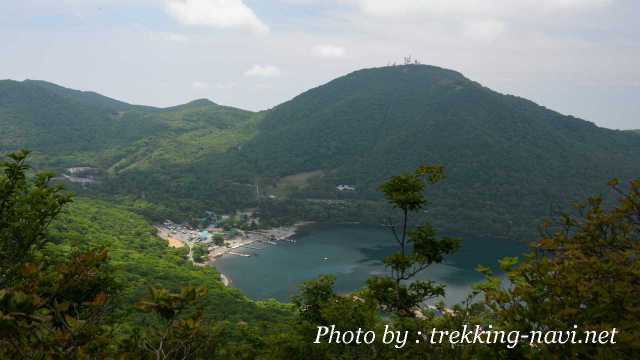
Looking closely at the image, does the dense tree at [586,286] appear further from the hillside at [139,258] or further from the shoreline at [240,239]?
the shoreline at [240,239]

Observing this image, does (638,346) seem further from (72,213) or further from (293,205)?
(293,205)

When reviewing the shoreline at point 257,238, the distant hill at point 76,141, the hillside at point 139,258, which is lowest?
the shoreline at point 257,238

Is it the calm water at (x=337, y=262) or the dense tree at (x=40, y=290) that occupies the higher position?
the dense tree at (x=40, y=290)

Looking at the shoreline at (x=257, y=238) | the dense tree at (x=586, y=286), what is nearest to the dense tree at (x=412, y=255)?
the dense tree at (x=586, y=286)

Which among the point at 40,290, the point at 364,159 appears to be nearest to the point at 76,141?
the point at 364,159

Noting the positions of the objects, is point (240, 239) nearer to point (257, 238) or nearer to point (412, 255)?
point (257, 238)

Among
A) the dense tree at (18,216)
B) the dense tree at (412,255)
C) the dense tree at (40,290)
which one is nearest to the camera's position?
the dense tree at (40,290)
